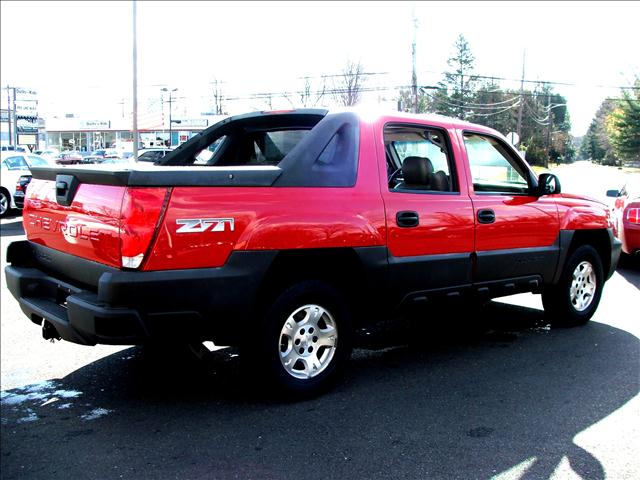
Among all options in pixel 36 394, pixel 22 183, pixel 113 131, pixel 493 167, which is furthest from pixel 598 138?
pixel 22 183

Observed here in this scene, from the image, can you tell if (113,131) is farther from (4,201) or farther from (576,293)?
(576,293)

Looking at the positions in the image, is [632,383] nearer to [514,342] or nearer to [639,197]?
[514,342]

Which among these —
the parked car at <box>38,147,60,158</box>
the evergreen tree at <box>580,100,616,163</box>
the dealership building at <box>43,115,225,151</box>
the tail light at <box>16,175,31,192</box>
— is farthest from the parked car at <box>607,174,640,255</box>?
the tail light at <box>16,175,31,192</box>

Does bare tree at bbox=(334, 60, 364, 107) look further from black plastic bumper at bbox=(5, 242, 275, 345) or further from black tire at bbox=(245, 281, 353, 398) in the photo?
black plastic bumper at bbox=(5, 242, 275, 345)

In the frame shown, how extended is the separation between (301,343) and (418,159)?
178 centimetres

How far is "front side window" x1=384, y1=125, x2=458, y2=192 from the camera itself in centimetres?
477

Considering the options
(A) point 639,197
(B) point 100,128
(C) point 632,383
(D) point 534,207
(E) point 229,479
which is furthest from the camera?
(B) point 100,128

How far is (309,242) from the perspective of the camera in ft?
12.8

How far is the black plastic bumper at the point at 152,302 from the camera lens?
3340 mm

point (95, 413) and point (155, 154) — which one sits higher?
point (155, 154)

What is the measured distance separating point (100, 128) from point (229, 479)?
8965mm

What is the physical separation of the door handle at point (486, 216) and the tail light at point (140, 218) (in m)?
2.66

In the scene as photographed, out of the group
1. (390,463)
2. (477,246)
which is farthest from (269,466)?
(477,246)

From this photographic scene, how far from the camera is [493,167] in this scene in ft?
18.0
